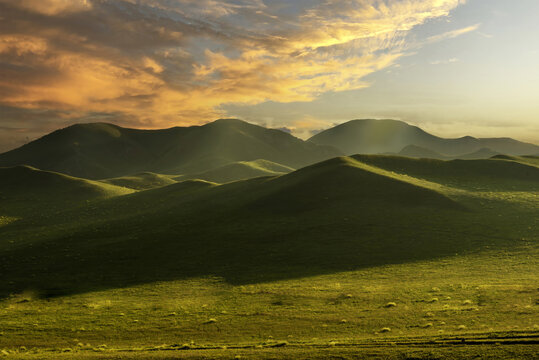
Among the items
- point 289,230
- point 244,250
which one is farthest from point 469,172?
point 244,250

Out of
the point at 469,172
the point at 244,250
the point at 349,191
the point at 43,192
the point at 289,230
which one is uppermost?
the point at 469,172

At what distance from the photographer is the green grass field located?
1123 inches

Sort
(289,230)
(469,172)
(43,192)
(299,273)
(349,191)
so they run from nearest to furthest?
(299,273), (289,230), (349,191), (469,172), (43,192)

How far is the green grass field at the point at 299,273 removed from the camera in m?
28.5

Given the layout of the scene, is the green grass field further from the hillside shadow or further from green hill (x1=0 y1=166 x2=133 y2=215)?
green hill (x1=0 y1=166 x2=133 y2=215)

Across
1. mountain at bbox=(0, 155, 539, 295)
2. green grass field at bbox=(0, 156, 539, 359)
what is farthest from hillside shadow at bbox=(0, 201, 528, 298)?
green grass field at bbox=(0, 156, 539, 359)

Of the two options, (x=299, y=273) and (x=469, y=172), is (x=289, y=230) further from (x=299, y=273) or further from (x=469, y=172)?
(x=469, y=172)

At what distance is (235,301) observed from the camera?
42469mm

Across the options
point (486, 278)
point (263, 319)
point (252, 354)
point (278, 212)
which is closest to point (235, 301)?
point (263, 319)

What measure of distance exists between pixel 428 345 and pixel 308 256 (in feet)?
123

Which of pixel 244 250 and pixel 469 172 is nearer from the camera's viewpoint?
pixel 244 250

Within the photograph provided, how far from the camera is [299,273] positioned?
52875 mm

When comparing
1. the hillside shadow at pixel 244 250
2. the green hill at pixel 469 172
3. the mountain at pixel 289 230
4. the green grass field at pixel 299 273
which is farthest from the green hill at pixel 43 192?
the green hill at pixel 469 172

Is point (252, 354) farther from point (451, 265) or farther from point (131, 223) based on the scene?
point (131, 223)
